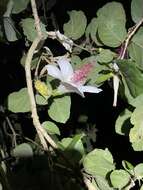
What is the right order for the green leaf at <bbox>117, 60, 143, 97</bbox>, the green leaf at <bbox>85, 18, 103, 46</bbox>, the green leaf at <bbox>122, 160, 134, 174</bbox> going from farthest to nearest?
the green leaf at <bbox>85, 18, 103, 46</bbox> < the green leaf at <bbox>122, 160, 134, 174</bbox> < the green leaf at <bbox>117, 60, 143, 97</bbox>

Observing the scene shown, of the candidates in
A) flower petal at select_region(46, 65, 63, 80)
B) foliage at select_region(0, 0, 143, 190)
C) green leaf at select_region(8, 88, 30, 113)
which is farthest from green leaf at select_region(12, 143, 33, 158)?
flower petal at select_region(46, 65, 63, 80)

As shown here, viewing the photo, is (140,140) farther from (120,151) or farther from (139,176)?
(120,151)

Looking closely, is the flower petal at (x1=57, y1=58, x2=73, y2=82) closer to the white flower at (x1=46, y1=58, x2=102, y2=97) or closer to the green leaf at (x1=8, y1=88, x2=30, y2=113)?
the white flower at (x1=46, y1=58, x2=102, y2=97)

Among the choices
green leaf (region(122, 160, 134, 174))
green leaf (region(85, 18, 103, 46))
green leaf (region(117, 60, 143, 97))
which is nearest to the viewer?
green leaf (region(117, 60, 143, 97))

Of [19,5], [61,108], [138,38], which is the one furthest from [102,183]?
[19,5]

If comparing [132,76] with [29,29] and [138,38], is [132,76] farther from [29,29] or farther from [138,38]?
[29,29]

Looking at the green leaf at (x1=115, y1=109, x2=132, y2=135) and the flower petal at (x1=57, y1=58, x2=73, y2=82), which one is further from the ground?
the flower petal at (x1=57, y1=58, x2=73, y2=82)

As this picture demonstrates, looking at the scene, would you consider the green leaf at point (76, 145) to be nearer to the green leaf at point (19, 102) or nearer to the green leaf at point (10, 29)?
the green leaf at point (19, 102)

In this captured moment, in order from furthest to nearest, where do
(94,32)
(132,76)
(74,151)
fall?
(94,32) < (74,151) < (132,76)
